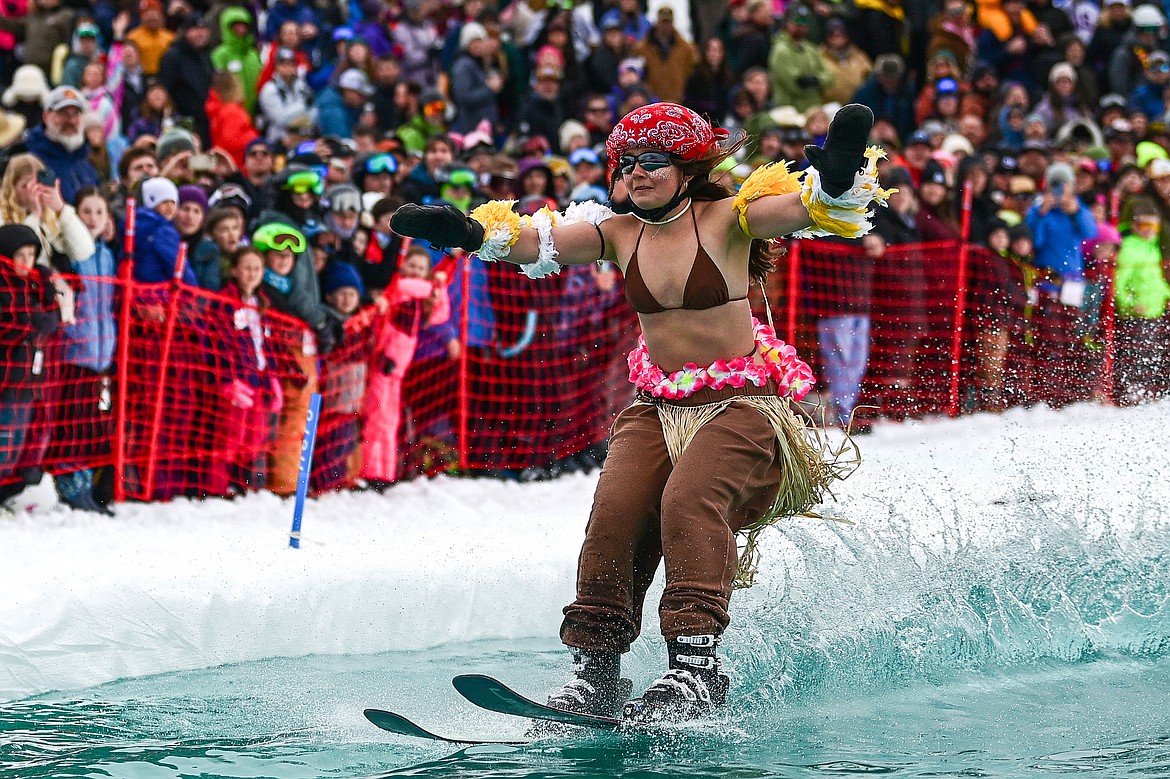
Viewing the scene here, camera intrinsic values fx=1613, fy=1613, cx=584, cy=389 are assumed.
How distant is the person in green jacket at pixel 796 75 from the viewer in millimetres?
13648

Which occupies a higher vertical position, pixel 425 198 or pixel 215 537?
pixel 425 198

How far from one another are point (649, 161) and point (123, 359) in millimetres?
3796

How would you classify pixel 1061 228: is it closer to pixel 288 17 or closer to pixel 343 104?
pixel 343 104

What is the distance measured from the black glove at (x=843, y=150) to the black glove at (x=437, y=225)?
1.20 metres

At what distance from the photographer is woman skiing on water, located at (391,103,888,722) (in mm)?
5105

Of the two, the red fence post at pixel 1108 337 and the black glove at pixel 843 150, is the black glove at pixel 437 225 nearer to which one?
the black glove at pixel 843 150

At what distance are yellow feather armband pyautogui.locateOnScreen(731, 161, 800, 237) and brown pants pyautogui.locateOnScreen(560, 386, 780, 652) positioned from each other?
61cm

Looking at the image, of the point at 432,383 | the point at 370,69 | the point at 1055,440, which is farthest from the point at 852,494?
the point at 370,69

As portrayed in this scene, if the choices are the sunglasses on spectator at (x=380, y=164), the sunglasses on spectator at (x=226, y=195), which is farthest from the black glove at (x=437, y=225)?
the sunglasses on spectator at (x=380, y=164)

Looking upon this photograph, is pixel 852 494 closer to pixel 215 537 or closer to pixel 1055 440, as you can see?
pixel 1055 440

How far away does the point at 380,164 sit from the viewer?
10.4 metres

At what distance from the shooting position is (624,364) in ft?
32.7

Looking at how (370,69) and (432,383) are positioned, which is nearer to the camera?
(432,383)

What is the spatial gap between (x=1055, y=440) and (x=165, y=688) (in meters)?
5.61
